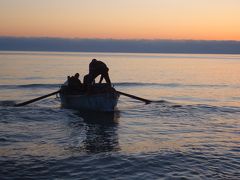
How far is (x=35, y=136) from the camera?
47.8 ft

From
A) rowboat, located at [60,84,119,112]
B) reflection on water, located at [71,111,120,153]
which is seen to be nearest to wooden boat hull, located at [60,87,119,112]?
rowboat, located at [60,84,119,112]

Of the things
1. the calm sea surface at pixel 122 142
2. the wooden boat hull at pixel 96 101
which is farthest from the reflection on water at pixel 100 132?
the wooden boat hull at pixel 96 101

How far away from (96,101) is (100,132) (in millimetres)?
4522

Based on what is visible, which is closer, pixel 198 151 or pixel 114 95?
pixel 198 151

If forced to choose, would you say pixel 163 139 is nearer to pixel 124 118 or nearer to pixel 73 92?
pixel 124 118

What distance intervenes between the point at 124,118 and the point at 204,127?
4.77 meters

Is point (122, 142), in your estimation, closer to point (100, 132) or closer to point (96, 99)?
point (100, 132)

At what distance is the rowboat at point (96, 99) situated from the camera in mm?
20214

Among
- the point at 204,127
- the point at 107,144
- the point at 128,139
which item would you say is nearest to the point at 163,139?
the point at 128,139

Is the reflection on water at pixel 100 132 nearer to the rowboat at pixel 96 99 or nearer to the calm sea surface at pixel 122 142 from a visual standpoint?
the calm sea surface at pixel 122 142

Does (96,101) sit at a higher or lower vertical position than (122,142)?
higher

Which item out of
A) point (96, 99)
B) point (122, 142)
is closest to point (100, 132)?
point (122, 142)

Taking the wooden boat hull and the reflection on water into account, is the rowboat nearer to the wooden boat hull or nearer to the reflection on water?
the wooden boat hull

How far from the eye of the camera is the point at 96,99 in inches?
811
